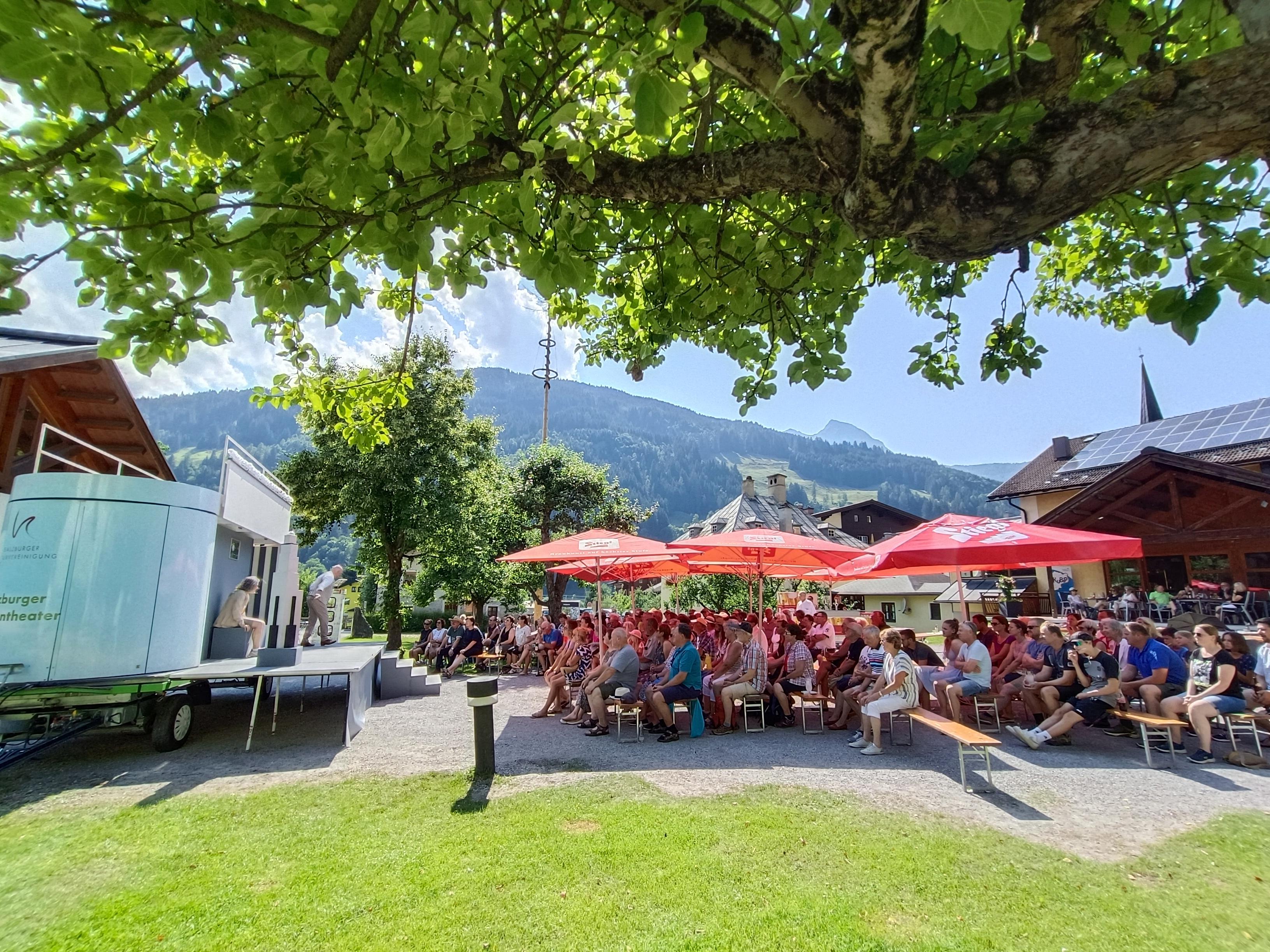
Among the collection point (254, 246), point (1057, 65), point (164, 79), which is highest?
point (1057, 65)

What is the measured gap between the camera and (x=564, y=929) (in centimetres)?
344

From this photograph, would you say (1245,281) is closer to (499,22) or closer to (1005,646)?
(499,22)

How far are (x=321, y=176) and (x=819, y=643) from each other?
10.0 meters

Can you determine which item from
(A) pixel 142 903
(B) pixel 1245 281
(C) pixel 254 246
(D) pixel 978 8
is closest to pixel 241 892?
(A) pixel 142 903

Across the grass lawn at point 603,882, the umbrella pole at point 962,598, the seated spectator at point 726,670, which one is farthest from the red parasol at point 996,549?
the grass lawn at point 603,882

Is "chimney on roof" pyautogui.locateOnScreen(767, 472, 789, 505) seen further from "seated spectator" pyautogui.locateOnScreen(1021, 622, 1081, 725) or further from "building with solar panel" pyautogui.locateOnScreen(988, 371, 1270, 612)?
"seated spectator" pyautogui.locateOnScreen(1021, 622, 1081, 725)

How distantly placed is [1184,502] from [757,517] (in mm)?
20922

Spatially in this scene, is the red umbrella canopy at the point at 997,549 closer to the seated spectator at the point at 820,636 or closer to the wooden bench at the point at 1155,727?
the wooden bench at the point at 1155,727

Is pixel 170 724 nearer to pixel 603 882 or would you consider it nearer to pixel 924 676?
pixel 603 882

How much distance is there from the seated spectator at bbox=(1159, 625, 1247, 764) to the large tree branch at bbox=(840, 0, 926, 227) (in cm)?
777

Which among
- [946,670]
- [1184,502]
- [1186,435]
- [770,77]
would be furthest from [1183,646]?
[1186,435]

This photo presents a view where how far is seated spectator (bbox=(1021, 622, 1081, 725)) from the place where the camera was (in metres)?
8.03

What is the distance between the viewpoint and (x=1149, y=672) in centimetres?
796

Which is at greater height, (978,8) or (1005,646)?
(978,8)
